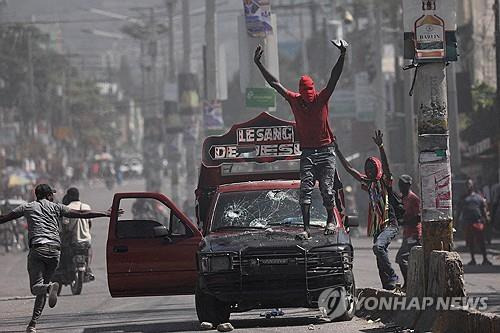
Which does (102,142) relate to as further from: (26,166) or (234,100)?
(26,166)

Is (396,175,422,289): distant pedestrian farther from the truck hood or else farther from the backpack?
the truck hood

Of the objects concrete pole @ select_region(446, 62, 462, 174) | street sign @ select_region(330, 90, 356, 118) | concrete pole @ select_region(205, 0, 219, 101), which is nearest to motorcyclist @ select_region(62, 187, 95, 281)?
concrete pole @ select_region(205, 0, 219, 101)

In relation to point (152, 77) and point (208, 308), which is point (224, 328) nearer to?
point (208, 308)

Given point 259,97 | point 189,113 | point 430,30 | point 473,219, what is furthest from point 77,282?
point 189,113

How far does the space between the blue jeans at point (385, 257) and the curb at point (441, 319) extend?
0.93m

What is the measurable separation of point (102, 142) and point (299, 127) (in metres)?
134

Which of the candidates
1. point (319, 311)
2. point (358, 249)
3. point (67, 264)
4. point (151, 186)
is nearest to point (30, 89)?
point (151, 186)

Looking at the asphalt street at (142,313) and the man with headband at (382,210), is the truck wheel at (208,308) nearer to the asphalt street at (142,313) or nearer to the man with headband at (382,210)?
the asphalt street at (142,313)

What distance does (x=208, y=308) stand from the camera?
14945 mm

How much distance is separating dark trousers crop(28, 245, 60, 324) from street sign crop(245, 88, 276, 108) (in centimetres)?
1700

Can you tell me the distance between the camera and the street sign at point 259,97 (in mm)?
32594

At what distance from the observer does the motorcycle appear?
2309cm

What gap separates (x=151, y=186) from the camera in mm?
76875

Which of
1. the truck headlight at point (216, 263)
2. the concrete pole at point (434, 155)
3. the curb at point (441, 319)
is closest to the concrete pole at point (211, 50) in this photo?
the curb at point (441, 319)
